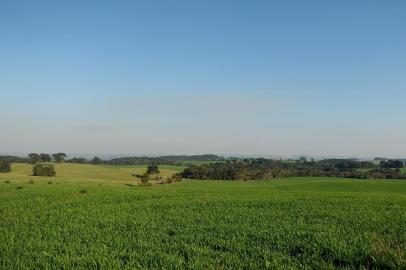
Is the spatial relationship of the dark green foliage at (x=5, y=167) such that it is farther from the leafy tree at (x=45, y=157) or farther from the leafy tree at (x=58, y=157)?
the leafy tree at (x=45, y=157)

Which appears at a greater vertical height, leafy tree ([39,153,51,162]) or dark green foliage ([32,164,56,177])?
leafy tree ([39,153,51,162])

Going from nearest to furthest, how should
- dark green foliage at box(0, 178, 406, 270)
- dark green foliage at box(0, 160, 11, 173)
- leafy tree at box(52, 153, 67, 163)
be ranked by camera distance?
dark green foliage at box(0, 178, 406, 270) → dark green foliage at box(0, 160, 11, 173) → leafy tree at box(52, 153, 67, 163)

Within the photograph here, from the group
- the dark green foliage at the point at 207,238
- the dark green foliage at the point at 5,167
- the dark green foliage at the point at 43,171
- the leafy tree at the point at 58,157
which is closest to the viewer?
the dark green foliage at the point at 207,238

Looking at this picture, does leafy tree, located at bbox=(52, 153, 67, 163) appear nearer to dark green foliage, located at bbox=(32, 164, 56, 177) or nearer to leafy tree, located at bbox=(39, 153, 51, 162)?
leafy tree, located at bbox=(39, 153, 51, 162)

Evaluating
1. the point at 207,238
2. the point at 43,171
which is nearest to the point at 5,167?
the point at 43,171

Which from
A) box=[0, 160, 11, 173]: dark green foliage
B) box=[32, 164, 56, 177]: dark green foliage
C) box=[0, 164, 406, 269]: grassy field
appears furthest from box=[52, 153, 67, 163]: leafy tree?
box=[0, 164, 406, 269]: grassy field

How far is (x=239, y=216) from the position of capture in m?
19.2

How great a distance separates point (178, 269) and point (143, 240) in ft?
12.5

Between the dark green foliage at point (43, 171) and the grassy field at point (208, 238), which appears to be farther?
the dark green foliage at point (43, 171)

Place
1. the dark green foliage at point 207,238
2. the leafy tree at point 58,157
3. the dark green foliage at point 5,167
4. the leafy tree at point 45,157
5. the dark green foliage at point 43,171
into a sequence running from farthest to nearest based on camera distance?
the leafy tree at point 45,157 → the leafy tree at point 58,157 → the dark green foliage at point 5,167 → the dark green foliage at point 43,171 → the dark green foliage at point 207,238

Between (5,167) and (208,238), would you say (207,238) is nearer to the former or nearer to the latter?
(208,238)

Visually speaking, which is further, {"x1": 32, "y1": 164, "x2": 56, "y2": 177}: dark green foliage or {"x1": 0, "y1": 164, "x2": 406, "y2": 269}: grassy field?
{"x1": 32, "y1": 164, "x2": 56, "y2": 177}: dark green foliage

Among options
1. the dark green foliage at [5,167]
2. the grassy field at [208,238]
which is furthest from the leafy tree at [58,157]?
the grassy field at [208,238]

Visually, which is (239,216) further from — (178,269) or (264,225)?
(178,269)
